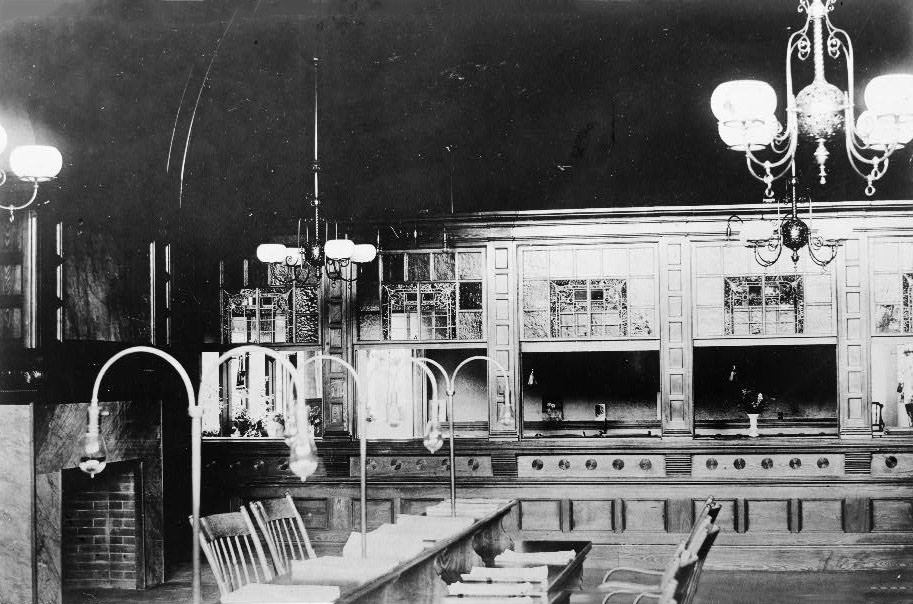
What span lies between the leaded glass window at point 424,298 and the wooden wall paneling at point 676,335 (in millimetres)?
1814

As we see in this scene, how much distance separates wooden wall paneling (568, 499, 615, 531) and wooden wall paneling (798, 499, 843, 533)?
1.78m

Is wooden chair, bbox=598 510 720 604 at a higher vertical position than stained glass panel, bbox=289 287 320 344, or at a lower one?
lower

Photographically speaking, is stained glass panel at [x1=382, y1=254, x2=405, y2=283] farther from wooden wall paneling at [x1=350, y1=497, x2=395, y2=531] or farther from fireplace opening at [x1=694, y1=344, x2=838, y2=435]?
fireplace opening at [x1=694, y1=344, x2=838, y2=435]

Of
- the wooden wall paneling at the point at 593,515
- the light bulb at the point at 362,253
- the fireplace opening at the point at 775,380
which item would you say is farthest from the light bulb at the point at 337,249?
the fireplace opening at the point at 775,380

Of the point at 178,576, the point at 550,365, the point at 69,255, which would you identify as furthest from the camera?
the point at 550,365

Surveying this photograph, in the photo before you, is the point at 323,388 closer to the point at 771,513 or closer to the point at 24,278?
the point at 24,278

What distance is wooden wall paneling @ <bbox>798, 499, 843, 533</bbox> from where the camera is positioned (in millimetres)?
9031

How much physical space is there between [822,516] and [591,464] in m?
2.19

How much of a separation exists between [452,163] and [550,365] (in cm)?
246

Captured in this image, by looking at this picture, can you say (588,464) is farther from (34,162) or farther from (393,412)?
(34,162)

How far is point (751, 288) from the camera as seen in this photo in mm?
9445

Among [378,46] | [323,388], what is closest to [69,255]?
[323,388]

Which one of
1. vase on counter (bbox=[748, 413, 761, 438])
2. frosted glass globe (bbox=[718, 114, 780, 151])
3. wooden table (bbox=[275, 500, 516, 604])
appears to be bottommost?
wooden table (bbox=[275, 500, 516, 604])

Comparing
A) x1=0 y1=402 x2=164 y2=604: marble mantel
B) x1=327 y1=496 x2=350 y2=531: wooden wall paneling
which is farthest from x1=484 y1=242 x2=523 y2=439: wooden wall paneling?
x1=0 y1=402 x2=164 y2=604: marble mantel
